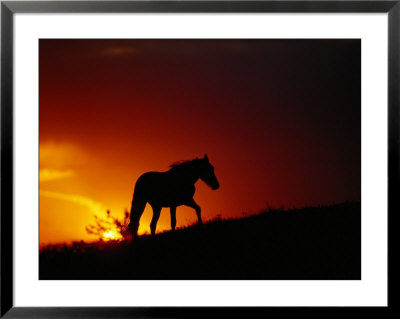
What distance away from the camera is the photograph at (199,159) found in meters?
2.68

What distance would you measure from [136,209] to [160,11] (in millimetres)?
930

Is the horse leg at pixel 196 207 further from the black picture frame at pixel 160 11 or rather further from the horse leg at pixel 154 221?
the black picture frame at pixel 160 11

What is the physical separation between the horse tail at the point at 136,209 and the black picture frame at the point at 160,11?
1.23ft

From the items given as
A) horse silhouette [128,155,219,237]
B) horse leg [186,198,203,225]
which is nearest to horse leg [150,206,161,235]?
horse silhouette [128,155,219,237]

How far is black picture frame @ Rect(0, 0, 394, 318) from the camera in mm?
2619

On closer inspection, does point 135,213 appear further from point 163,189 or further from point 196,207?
point 196,207

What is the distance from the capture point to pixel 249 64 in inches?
108

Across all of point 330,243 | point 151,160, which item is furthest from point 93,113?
point 330,243

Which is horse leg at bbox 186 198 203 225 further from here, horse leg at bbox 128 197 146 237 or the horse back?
horse leg at bbox 128 197 146 237

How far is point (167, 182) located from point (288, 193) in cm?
58

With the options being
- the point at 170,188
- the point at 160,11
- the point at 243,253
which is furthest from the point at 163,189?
the point at 160,11

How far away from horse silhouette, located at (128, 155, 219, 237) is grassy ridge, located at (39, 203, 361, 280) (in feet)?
0.37

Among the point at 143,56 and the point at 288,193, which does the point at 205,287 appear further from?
the point at 143,56

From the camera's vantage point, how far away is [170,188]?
9.03 ft
